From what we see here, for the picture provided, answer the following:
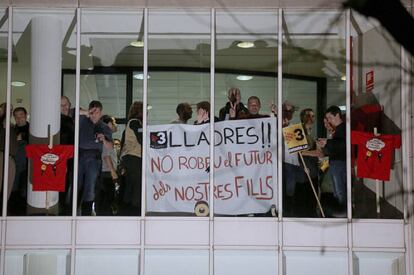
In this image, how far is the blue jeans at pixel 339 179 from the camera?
11797 millimetres

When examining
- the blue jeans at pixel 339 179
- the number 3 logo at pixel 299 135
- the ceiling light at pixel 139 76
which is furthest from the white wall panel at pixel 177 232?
the ceiling light at pixel 139 76

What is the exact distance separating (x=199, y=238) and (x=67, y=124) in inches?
113

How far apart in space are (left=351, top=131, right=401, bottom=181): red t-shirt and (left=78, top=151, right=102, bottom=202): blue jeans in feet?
13.9

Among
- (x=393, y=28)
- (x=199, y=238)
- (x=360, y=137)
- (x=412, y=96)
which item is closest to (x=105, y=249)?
(x=199, y=238)

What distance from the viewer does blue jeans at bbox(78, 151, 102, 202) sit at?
11.8 metres

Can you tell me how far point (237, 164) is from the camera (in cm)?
1191

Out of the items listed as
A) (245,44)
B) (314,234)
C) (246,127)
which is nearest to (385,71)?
(245,44)

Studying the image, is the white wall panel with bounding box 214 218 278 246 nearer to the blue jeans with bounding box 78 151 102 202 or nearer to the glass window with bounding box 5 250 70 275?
the blue jeans with bounding box 78 151 102 202

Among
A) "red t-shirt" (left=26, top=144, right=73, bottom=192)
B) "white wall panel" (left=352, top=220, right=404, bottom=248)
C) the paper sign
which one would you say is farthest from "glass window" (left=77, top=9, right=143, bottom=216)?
"white wall panel" (left=352, top=220, right=404, bottom=248)

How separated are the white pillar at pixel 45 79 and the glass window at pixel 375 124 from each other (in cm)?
492

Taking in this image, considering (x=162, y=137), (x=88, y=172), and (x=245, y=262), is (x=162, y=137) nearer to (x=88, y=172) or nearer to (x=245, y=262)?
(x=88, y=172)

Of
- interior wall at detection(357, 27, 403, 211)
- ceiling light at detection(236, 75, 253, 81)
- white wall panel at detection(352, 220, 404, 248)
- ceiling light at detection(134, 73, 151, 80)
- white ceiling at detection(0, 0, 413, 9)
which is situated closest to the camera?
white wall panel at detection(352, 220, 404, 248)

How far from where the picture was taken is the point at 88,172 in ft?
38.8

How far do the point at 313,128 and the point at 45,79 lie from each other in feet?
14.8
